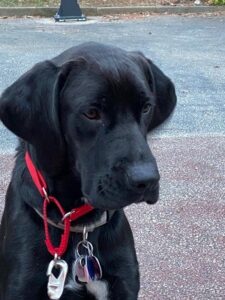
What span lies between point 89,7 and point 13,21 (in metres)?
1.78

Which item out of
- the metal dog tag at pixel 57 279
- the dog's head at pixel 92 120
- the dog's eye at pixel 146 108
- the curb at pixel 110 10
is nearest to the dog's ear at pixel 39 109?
the dog's head at pixel 92 120

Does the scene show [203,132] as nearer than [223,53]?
Yes

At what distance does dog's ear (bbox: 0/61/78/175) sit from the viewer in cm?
296

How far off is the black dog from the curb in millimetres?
12077

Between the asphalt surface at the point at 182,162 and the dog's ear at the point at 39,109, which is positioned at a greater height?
the dog's ear at the point at 39,109

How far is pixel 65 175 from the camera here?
315cm

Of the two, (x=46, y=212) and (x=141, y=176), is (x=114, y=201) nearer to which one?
(x=141, y=176)

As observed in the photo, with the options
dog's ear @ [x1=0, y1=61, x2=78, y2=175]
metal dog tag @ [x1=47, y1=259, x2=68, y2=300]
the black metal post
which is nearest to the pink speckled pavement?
metal dog tag @ [x1=47, y1=259, x2=68, y2=300]

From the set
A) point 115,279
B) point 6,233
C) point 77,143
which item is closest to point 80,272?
point 115,279

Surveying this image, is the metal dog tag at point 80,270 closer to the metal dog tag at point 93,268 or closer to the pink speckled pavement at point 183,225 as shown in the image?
the metal dog tag at point 93,268

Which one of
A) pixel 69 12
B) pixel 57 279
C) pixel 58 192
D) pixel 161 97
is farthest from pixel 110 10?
pixel 57 279

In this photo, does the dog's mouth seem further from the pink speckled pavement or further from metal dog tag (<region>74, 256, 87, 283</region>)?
the pink speckled pavement

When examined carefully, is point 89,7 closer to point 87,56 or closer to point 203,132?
point 203,132

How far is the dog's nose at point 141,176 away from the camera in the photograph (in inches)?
108
